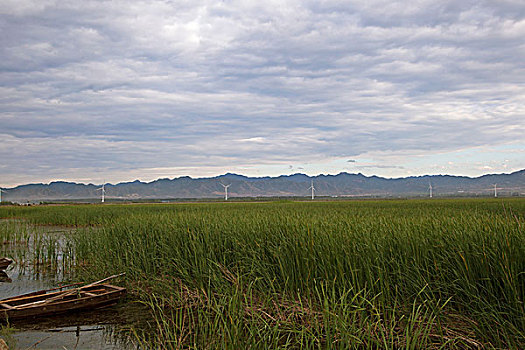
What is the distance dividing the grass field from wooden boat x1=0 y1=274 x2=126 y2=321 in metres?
0.81

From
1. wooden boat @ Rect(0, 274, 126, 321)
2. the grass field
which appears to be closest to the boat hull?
wooden boat @ Rect(0, 274, 126, 321)

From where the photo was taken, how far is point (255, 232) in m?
10.5

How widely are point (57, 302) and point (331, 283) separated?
→ 218 inches

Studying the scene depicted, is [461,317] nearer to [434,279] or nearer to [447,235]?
[434,279]

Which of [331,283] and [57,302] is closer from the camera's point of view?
[331,283]

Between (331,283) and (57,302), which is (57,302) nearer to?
(57,302)

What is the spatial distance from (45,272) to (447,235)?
12.1 m

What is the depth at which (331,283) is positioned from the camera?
7.88m

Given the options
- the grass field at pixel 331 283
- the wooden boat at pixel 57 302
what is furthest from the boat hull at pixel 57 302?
the grass field at pixel 331 283

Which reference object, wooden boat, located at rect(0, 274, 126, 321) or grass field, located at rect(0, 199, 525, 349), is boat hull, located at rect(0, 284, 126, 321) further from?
grass field, located at rect(0, 199, 525, 349)

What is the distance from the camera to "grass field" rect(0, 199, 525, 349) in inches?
234

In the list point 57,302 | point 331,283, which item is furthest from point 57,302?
point 331,283

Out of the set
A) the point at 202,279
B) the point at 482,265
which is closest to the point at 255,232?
the point at 202,279

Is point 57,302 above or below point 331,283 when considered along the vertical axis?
below
